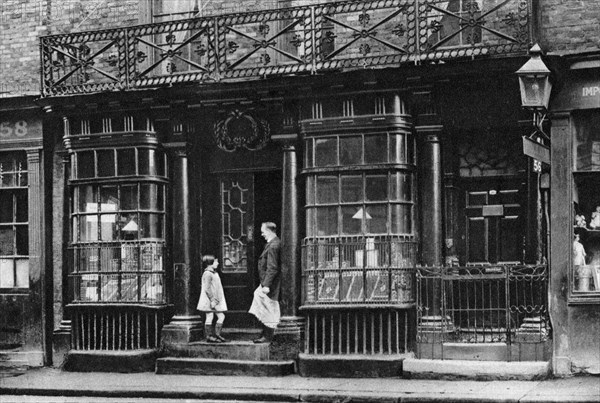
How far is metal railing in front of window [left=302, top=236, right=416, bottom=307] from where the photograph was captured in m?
13.2

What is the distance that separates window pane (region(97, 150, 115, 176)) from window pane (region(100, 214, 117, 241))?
627 millimetres

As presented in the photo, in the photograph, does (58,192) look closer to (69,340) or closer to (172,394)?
(69,340)

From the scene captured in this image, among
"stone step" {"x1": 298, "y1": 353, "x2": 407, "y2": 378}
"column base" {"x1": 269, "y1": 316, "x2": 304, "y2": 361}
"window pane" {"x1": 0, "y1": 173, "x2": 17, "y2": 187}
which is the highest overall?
"window pane" {"x1": 0, "y1": 173, "x2": 17, "y2": 187}

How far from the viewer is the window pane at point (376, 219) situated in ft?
43.6

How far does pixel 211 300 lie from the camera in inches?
555

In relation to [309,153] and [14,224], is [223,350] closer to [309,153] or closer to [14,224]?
[309,153]

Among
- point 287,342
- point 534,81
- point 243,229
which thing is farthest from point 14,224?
point 534,81

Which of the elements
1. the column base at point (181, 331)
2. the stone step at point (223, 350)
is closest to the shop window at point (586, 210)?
the stone step at point (223, 350)

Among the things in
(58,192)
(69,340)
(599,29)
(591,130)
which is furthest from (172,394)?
(599,29)

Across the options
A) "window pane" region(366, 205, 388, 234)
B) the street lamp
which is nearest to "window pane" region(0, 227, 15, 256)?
"window pane" region(366, 205, 388, 234)

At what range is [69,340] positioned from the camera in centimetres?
1501

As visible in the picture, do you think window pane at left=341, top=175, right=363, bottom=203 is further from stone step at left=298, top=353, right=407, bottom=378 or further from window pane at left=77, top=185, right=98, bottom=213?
window pane at left=77, top=185, right=98, bottom=213

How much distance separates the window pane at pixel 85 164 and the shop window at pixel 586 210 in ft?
22.5

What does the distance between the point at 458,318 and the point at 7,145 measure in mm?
7356
